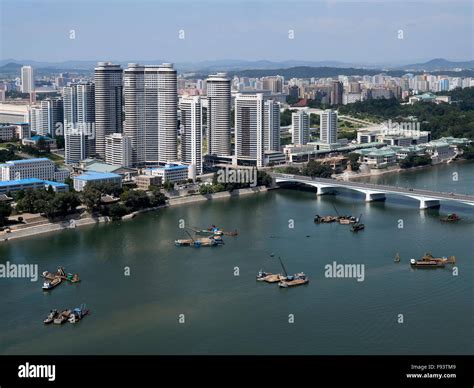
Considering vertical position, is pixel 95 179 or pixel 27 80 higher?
pixel 27 80

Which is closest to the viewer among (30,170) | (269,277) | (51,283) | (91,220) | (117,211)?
(51,283)

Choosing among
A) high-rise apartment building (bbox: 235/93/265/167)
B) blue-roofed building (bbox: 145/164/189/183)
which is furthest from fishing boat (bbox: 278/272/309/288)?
high-rise apartment building (bbox: 235/93/265/167)

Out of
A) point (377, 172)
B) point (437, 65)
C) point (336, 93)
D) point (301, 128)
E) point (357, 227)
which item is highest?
point (437, 65)

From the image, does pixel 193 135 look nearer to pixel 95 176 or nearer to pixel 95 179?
pixel 95 176

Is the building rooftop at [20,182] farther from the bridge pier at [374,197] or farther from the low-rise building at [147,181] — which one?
the bridge pier at [374,197]

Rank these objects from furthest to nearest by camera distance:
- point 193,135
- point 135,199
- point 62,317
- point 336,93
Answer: point 336,93
point 193,135
point 135,199
point 62,317

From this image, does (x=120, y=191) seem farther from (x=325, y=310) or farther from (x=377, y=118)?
(x=377, y=118)

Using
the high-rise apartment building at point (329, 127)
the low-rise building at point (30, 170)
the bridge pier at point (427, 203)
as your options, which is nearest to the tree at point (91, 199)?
the low-rise building at point (30, 170)

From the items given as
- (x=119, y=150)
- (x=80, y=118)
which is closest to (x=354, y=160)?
(x=119, y=150)
